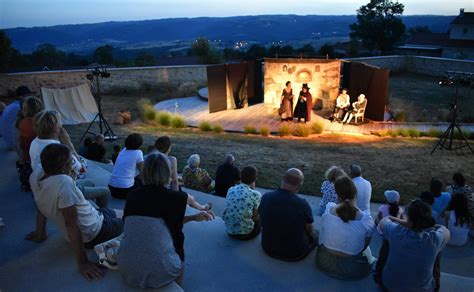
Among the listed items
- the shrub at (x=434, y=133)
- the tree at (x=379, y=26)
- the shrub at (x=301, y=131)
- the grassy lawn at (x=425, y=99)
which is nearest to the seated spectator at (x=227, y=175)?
the shrub at (x=301, y=131)

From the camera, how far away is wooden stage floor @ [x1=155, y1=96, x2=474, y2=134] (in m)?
11.4

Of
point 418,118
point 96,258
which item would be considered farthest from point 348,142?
point 96,258

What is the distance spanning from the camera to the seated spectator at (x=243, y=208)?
3.58 metres

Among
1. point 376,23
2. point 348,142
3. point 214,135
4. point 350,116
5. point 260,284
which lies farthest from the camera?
point 376,23

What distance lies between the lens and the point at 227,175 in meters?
5.32

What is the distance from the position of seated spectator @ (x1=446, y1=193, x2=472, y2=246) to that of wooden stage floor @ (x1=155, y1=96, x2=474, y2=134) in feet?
22.5

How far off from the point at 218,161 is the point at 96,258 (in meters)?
4.53

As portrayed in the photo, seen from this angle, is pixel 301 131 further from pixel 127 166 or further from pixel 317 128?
pixel 127 166

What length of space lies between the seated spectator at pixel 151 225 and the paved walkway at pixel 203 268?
238mm

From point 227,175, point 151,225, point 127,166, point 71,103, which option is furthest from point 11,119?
point 71,103

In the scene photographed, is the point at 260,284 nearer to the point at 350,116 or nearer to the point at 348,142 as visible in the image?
the point at 348,142

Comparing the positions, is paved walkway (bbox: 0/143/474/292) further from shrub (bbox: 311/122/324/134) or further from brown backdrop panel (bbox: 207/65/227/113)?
brown backdrop panel (bbox: 207/65/227/113)

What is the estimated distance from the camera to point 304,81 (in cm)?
1328

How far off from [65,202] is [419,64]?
22450 mm
